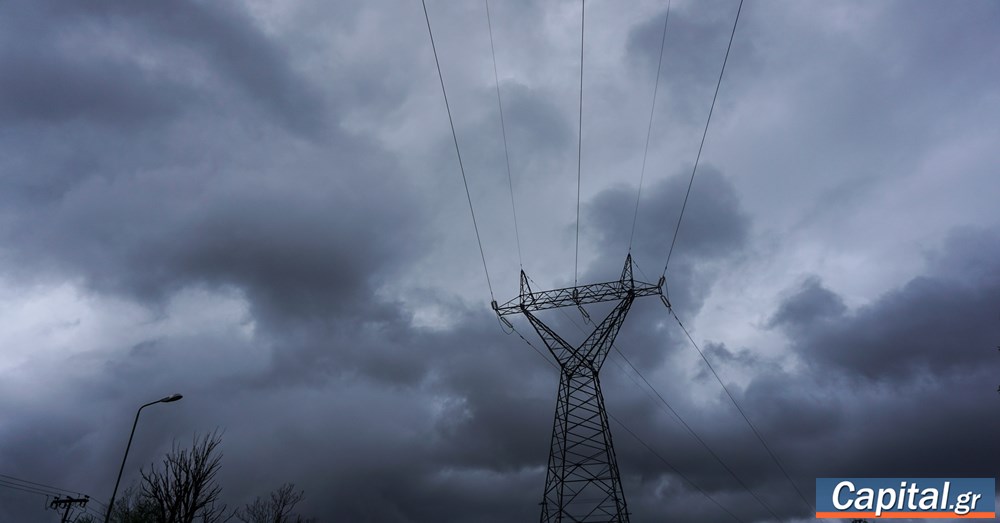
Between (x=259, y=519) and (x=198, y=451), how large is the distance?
149 feet

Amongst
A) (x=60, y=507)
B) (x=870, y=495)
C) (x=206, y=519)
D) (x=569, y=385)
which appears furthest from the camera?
(x=60, y=507)

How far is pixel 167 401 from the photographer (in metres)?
31.1

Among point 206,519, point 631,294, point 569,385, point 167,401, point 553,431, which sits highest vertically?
point 631,294

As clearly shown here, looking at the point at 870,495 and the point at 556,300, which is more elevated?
the point at 556,300

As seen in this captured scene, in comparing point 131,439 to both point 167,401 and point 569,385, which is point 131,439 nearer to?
point 167,401

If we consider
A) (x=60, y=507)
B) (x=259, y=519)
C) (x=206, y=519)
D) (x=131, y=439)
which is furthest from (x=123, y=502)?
(x=131, y=439)

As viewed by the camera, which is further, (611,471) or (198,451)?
(611,471)

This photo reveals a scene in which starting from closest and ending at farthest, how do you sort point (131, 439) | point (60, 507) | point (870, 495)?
1. point (131, 439)
2. point (870, 495)
3. point (60, 507)

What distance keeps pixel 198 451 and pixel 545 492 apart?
772 inches

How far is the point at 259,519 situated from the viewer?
70.8 meters

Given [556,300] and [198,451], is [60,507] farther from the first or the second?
[556,300]

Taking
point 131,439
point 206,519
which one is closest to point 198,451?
point 131,439

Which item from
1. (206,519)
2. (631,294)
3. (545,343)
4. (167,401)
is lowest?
(206,519)

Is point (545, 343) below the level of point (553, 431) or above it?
above
